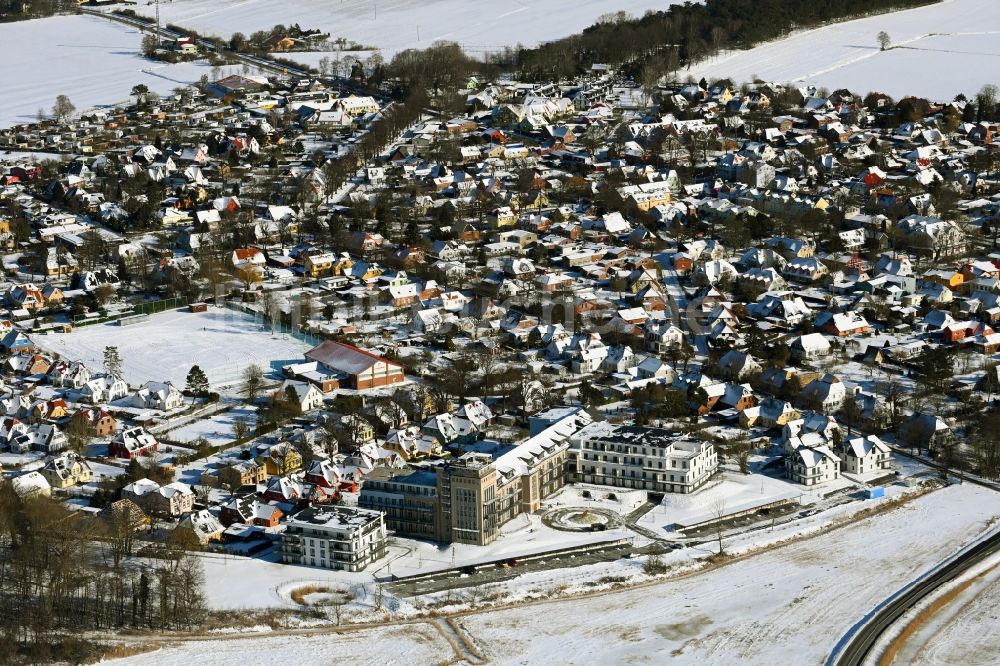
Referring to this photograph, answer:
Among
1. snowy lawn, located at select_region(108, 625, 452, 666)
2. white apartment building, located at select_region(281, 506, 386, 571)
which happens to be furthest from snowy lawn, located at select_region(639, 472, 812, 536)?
snowy lawn, located at select_region(108, 625, 452, 666)

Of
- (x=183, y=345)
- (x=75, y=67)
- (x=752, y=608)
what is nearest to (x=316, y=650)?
(x=752, y=608)

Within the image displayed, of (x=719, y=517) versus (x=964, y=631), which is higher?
(x=719, y=517)

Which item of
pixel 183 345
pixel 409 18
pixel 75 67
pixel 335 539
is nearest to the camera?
pixel 335 539

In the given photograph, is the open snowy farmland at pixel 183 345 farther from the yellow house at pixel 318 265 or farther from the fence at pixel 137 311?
the yellow house at pixel 318 265

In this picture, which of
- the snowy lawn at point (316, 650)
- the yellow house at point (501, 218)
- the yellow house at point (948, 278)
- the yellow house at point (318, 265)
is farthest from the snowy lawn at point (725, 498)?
the yellow house at point (501, 218)

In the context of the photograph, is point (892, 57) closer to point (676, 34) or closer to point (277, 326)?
point (676, 34)
